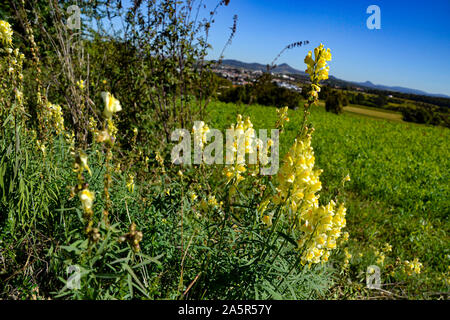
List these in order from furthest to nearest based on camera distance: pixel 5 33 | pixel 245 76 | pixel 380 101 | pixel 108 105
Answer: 1. pixel 380 101
2. pixel 245 76
3. pixel 5 33
4. pixel 108 105

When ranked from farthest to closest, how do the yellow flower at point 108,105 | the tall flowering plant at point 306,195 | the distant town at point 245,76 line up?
the distant town at point 245,76 → the tall flowering plant at point 306,195 → the yellow flower at point 108,105

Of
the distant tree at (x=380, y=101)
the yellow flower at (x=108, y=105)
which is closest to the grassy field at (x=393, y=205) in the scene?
the yellow flower at (x=108, y=105)

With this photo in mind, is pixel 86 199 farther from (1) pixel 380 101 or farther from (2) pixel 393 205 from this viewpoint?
(1) pixel 380 101

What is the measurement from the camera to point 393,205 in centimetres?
576

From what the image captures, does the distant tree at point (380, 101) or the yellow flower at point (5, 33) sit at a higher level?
the distant tree at point (380, 101)

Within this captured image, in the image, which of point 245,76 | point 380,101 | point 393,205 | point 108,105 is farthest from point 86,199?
point 380,101

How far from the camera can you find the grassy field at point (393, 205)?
3.29m

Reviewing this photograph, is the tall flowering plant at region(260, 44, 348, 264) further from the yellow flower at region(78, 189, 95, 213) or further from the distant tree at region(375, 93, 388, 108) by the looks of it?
the distant tree at region(375, 93, 388, 108)

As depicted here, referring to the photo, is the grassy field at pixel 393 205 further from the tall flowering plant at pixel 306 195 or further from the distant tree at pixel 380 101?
the distant tree at pixel 380 101

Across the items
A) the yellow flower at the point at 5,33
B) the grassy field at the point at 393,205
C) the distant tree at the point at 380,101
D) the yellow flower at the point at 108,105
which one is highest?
the distant tree at the point at 380,101

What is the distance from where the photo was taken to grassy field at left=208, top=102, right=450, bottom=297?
329cm

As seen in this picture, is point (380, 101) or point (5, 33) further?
point (380, 101)
